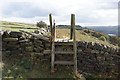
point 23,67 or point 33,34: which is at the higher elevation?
point 33,34

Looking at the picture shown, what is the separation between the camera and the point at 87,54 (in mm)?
12930

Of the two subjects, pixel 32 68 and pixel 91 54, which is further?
pixel 91 54

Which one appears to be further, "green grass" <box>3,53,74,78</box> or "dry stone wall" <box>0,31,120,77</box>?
"dry stone wall" <box>0,31,120,77</box>

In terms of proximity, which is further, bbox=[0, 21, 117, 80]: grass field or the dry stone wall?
the dry stone wall

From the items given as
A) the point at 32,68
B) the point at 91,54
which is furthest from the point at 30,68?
the point at 91,54

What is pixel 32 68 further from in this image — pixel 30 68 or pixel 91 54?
pixel 91 54

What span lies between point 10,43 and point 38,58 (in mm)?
1443

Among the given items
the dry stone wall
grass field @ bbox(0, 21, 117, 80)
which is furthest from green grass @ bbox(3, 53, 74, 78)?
the dry stone wall

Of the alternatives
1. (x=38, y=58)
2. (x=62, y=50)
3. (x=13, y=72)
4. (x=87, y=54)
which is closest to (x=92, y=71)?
(x=87, y=54)

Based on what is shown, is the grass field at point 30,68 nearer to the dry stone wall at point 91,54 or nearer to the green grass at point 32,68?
the green grass at point 32,68

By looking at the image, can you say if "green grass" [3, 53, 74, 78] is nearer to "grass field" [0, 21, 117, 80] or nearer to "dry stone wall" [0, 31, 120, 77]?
"grass field" [0, 21, 117, 80]

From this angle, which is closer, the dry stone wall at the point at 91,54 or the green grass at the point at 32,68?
the green grass at the point at 32,68

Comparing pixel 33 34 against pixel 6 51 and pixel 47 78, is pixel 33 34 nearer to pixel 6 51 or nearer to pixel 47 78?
pixel 6 51

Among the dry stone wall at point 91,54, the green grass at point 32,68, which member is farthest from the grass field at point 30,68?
the dry stone wall at point 91,54
